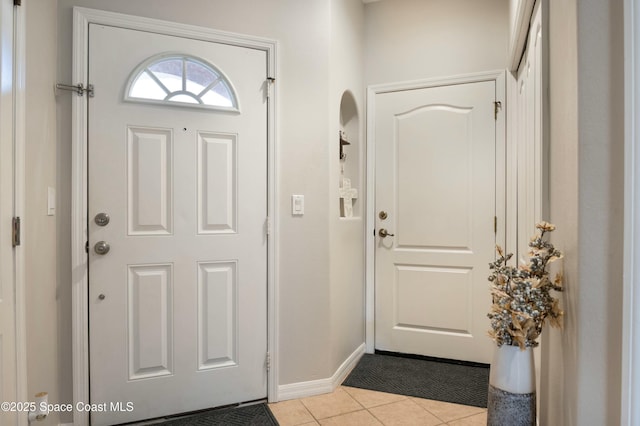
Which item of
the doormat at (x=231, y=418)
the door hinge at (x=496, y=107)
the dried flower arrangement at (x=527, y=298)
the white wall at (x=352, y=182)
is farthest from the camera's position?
the door hinge at (x=496, y=107)

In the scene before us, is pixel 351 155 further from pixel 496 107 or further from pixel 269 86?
pixel 496 107

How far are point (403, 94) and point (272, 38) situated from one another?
1111mm

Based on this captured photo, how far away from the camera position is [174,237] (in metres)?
2.00

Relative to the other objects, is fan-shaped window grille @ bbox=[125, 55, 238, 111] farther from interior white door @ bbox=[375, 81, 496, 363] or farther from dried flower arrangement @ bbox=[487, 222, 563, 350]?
dried flower arrangement @ bbox=[487, 222, 563, 350]

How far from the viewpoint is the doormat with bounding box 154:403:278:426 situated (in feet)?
6.31

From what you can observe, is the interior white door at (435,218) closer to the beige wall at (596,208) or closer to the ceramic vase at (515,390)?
the ceramic vase at (515,390)

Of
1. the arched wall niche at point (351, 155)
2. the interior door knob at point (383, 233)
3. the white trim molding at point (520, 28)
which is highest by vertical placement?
the white trim molding at point (520, 28)

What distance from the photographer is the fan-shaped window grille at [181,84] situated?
1950 mm

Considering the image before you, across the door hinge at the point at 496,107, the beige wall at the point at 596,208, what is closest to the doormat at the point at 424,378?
the beige wall at the point at 596,208

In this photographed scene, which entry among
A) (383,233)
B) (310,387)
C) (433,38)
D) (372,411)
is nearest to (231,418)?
(310,387)

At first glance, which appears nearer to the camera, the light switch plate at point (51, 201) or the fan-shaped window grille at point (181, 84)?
the light switch plate at point (51, 201)

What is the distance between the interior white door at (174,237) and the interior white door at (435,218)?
43.2 inches

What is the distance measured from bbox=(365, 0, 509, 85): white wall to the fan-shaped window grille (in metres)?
1.28

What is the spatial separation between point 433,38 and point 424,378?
237 cm
